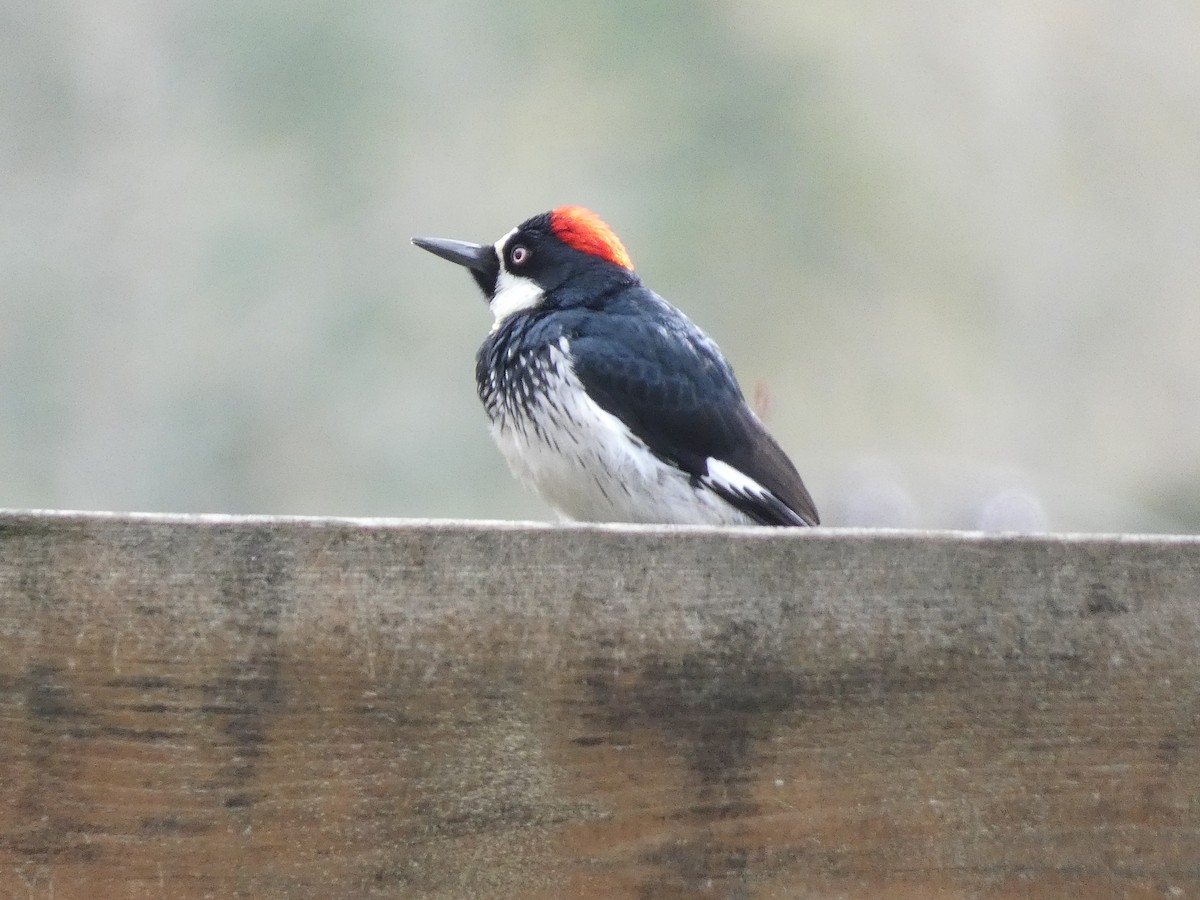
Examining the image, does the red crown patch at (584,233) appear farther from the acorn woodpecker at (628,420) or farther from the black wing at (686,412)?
the black wing at (686,412)

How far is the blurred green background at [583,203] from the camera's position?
25.8ft

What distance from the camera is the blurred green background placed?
7863mm

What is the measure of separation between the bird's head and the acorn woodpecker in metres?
0.10

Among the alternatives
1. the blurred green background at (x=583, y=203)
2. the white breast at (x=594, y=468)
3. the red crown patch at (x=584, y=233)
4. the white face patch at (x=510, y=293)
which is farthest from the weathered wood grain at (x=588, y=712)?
the blurred green background at (x=583, y=203)

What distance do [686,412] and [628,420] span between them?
0.13 metres

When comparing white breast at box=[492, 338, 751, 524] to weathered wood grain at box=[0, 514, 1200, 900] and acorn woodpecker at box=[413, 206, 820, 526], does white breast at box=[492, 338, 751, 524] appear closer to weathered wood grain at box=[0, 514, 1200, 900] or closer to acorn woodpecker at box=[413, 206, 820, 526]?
acorn woodpecker at box=[413, 206, 820, 526]

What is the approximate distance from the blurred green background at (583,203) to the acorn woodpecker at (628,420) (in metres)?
4.32

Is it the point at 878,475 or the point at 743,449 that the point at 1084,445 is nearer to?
the point at 878,475

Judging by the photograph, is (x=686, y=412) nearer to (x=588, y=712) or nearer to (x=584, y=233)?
(x=584, y=233)

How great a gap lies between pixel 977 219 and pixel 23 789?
26.6 feet

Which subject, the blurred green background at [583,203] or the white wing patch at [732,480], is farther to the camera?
the blurred green background at [583,203]

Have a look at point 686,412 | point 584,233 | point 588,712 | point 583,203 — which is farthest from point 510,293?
point 583,203

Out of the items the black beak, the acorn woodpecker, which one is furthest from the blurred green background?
the acorn woodpecker

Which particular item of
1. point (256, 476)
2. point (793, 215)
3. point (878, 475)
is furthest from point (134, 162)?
point (878, 475)
